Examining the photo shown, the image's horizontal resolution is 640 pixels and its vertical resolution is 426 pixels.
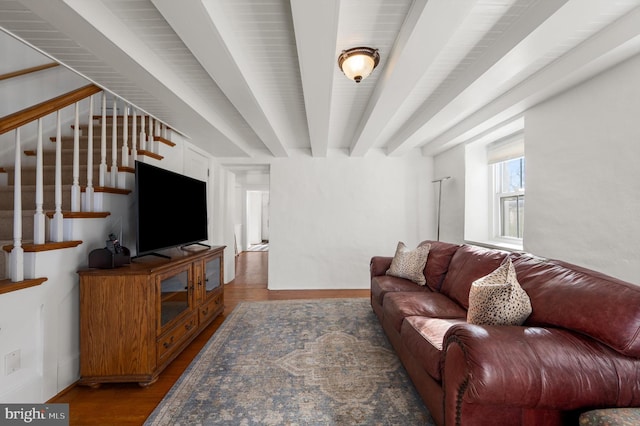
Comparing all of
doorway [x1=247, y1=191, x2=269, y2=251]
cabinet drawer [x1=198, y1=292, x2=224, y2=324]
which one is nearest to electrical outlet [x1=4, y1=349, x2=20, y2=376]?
cabinet drawer [x1=198, y1=292, x2=224, y2=324]

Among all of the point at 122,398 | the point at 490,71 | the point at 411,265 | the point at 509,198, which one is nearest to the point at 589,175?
the point at 490,71

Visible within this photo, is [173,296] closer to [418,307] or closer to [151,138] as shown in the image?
[151,138]

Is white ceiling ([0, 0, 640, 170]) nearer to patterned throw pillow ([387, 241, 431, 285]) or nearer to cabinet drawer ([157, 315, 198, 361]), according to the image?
patterned throw pillow ([387, 241, 431, 285])

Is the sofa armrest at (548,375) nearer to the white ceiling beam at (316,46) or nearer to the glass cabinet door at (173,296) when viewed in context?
the white ceiling beam at (316,46)

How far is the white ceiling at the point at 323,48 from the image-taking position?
1.31 metres

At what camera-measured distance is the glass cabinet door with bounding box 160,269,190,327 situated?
1.99 meters

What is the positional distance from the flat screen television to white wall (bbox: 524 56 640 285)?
3.40 metres

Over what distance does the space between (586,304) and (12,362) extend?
9.92 ft

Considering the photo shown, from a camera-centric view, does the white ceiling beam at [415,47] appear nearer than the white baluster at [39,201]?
Yes

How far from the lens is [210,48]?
4.94 ft

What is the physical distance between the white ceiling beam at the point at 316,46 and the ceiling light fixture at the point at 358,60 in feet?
0.39

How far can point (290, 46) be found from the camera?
1.71 metres

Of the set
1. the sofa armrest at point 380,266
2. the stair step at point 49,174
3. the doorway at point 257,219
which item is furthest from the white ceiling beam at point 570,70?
the doorway at point 257,219

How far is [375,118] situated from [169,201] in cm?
214
